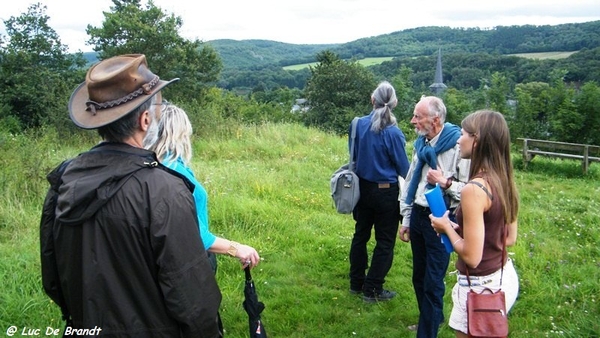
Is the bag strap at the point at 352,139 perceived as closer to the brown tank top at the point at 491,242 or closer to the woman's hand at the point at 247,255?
the brown tank top at the point at 491,242

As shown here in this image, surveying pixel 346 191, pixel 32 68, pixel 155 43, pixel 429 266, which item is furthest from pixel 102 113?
pixel 155 43

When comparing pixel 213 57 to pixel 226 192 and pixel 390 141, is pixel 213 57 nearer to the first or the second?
pixel 226 192

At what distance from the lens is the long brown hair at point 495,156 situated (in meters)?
2.48

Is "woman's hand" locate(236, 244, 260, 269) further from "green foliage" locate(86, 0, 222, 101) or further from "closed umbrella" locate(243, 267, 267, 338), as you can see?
"green foliage" locate(86, 0, 222, 101)

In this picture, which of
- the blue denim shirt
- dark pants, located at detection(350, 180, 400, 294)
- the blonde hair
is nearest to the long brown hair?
the blonde hair

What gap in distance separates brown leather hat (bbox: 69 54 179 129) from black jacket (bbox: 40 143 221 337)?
0.12 metres

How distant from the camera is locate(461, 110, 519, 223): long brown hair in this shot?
248cm

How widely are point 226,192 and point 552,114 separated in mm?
19405

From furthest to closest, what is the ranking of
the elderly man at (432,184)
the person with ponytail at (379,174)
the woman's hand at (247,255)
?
the person with ponytail at (379,174) < the elderly man at (432,184) < the woman's hand at (247,255)

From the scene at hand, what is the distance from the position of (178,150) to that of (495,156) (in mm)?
1675

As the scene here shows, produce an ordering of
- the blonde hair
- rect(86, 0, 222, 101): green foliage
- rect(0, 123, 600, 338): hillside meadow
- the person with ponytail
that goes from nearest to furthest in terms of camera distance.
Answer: the blonde hair, rect(0, 123, 600, 338): hillside meadow, the person with ponytail, rect(86, 0, 222, 101): green foliage

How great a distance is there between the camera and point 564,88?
72.5 feet

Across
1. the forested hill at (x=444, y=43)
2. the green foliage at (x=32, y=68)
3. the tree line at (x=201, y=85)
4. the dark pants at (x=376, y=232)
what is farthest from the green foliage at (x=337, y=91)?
the forested hill at (x=444, y=43)

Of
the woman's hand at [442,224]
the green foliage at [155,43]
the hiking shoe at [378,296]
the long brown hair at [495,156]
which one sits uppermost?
the green foliage at [155,43]
